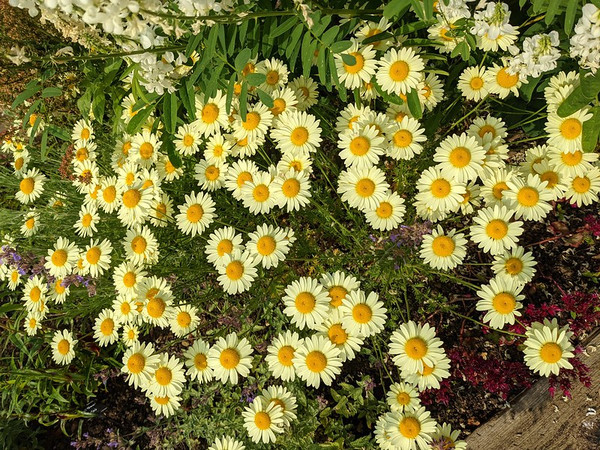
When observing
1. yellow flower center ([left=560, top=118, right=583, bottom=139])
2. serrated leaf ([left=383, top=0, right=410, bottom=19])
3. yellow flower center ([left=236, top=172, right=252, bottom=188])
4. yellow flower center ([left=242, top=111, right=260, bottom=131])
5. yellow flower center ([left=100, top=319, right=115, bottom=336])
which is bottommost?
yellow flower center ([left=560, top=118, right=583, bottom=139])

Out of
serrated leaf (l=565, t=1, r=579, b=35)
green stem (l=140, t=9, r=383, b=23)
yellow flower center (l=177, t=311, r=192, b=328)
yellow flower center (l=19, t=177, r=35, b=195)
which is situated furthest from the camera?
yellow flower center (l=19, t=177, r=35, b=195)

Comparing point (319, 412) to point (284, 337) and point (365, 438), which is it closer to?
point (365, 438)

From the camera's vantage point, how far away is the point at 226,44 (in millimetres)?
2275

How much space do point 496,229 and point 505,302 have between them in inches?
13.3

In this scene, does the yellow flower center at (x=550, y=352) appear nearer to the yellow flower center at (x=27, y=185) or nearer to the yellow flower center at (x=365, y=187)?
the yellow flower center at (x=365, y=187)

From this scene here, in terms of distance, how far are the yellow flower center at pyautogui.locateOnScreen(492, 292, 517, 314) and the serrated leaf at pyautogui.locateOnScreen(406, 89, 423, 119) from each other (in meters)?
0.94

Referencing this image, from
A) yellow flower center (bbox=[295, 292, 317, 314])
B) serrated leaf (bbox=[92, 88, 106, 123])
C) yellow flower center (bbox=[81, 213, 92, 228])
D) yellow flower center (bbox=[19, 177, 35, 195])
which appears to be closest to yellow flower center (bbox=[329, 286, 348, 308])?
yellow flower center (bbox=[295, 292, 317, 314])

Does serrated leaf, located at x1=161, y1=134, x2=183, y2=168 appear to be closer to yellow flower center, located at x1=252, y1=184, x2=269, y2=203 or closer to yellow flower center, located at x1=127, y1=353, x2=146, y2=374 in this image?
yellow flower center, located at x1=252, y1=184, x2=269, y2=203

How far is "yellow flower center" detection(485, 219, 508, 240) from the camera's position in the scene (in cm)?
220

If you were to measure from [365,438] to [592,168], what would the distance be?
1805mm

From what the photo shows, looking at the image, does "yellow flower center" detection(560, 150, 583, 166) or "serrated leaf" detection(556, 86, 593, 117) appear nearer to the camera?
"serrated leaf" detection(556, 86, 593, 117)

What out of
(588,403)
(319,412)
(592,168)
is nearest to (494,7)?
(592,168)

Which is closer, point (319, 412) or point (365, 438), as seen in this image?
point (365, 438)

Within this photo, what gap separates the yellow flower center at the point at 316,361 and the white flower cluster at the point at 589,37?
170 cm
